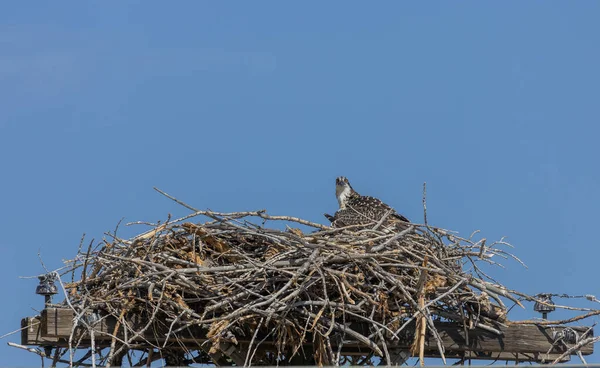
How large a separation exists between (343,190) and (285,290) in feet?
14.8

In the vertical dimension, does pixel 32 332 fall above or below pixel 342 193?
below

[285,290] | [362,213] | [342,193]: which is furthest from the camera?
[342,193]

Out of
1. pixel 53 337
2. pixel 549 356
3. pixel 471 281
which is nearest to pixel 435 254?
pixel 471 281

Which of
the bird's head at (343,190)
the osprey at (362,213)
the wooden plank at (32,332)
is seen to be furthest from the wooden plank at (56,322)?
the bird's head at (343,190)

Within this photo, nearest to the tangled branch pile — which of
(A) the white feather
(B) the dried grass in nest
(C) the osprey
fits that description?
(B) the dried grass in nest

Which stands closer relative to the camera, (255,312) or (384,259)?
(255,312)

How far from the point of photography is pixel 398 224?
8.77 metres

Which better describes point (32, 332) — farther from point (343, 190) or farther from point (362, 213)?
point (343, 190)

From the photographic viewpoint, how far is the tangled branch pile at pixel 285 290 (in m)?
7.41

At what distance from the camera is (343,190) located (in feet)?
38.7

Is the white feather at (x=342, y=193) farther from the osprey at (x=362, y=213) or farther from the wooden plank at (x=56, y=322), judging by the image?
the wooden plank at (x=56, y=322)

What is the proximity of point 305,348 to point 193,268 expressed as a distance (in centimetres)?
106

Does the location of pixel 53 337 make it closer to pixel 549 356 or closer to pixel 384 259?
pixel 384 259

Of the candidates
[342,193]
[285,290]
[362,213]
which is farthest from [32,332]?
[342,193]
